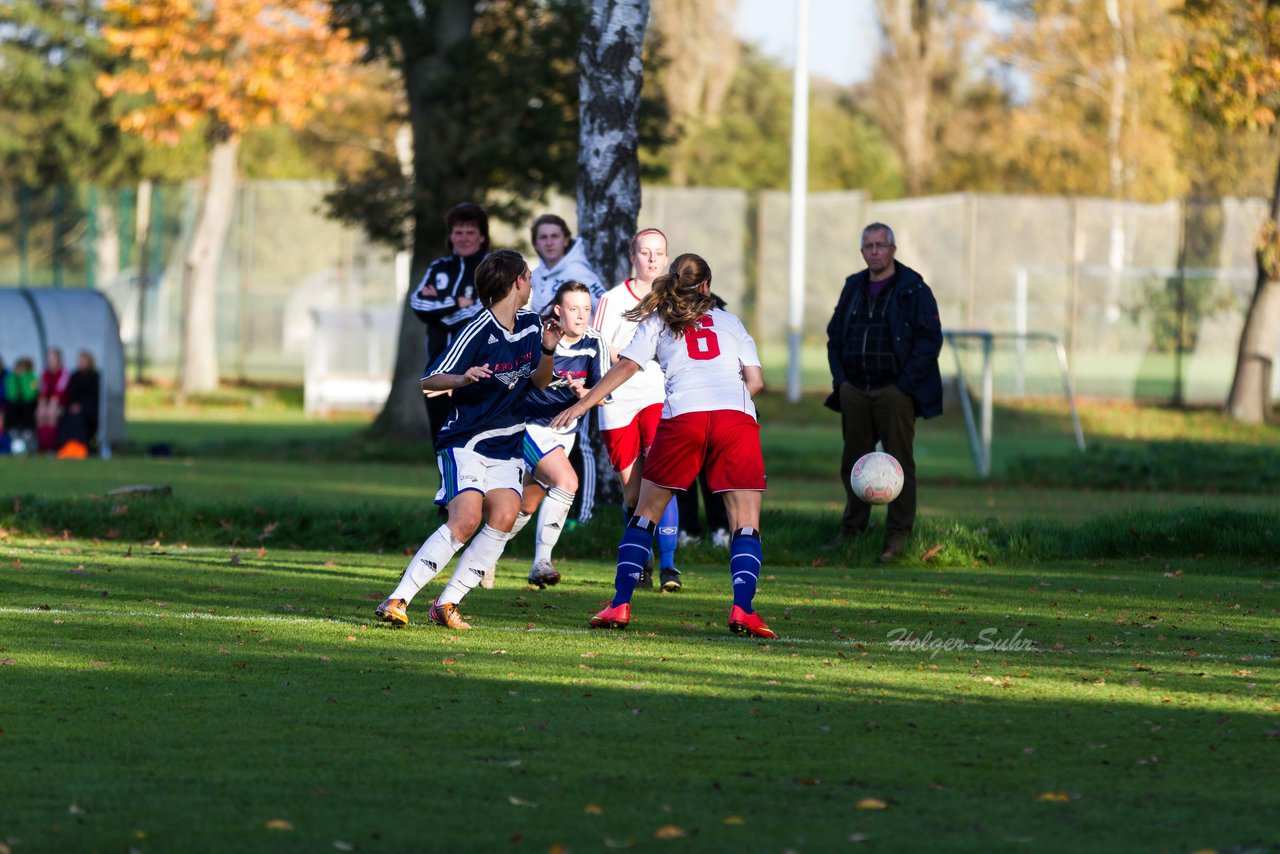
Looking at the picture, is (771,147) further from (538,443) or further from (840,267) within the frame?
(538,443)

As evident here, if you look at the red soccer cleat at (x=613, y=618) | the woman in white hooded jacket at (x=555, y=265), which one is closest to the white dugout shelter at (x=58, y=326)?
the woman in white hooded jacket at (x=555, y=265)

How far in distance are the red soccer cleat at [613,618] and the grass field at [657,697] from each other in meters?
0.16

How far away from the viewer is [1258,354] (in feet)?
93.5

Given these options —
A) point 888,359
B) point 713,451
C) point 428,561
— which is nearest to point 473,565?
point 428,561

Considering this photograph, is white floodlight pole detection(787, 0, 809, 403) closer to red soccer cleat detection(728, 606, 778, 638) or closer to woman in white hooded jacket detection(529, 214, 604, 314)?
woman in white hooded jacket detection(529, 214, 604, 314)

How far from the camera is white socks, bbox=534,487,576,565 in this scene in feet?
31.9

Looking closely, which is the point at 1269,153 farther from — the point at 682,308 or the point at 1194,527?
the point at 682,308

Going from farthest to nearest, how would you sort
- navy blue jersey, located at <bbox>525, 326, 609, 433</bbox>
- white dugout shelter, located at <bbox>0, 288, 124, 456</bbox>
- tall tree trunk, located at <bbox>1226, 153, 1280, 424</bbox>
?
1. tall tree trunk, located at <bbox>1226, 153, 1280, 424</bbox>
2. white dugout shelter, located at <bbox>0, 288, 124, 456</bbox>
3. navy blue jersey, located at <bbox>525, 326, 609, 433</bbox>

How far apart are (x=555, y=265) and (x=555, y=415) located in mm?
1955

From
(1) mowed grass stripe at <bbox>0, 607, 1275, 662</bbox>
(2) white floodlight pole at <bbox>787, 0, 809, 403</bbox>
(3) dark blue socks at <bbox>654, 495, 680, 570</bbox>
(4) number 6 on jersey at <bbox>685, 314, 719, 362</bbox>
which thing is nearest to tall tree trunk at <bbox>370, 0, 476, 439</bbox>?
(2) white floodlight pole at <bbox>787, 0, 809, 403</bbox>

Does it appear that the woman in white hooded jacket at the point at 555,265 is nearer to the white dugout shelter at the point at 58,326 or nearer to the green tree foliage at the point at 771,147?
the white dugout shelter at the point at 58,326

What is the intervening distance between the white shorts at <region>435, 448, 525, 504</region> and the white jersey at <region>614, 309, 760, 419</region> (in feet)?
2.54

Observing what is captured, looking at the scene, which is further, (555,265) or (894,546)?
(894,546)

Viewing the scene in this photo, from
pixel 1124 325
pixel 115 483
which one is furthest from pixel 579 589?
pixel 1124 325
